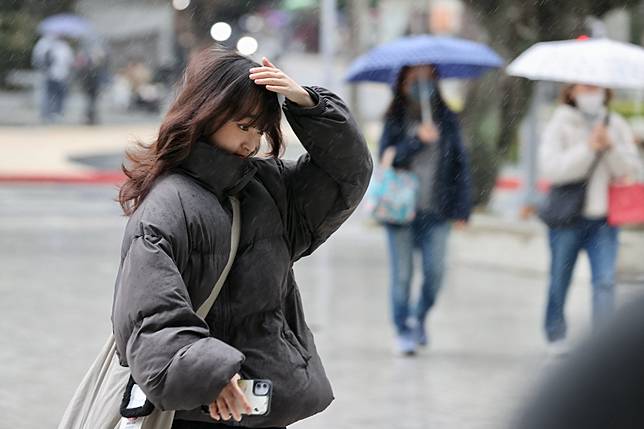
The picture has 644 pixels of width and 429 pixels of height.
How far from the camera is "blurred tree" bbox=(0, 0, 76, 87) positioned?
32.4m

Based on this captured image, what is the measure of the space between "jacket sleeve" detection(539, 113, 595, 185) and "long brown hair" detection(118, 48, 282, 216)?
422 centimetres

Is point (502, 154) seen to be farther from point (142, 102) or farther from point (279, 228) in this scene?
point (142, 102)

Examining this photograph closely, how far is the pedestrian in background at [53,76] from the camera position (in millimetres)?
27359

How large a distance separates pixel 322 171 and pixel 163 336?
685 mm

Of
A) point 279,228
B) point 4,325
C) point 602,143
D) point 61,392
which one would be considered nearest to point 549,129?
point 602,143

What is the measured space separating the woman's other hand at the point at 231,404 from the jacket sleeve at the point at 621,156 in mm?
4723

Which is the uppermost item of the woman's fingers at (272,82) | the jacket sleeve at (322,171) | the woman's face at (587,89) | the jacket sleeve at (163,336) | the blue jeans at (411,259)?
the woman's fingers at (272,82)

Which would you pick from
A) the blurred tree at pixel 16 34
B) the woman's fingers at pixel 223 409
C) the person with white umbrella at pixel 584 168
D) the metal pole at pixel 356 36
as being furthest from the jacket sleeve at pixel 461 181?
the blurred tree at pixel 16 34

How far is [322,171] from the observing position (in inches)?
127

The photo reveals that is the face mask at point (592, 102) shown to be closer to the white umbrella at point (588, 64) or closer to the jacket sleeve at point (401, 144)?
the white umbrella at point (588, 64)

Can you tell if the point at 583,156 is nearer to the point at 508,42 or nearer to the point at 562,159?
the point at 562,159

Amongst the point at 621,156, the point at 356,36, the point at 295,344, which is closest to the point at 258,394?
the point at 295,344

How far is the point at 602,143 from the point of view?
23.5 feet

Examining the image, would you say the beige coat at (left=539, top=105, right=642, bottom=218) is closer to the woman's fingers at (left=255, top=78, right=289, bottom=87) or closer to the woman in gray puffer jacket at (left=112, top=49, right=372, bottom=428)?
the woman in gray puffer jacket at (left=112, top=49, right=372, bottom=428)
